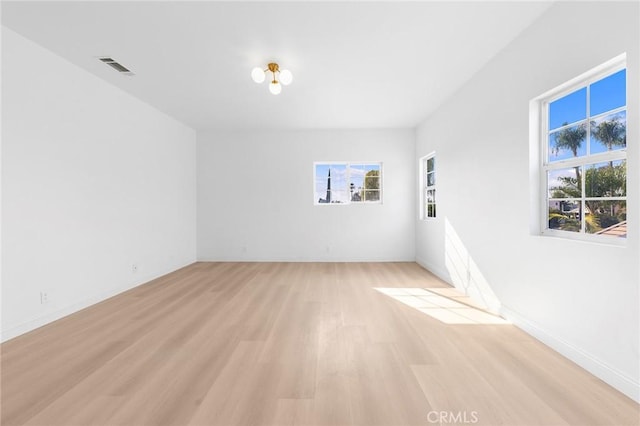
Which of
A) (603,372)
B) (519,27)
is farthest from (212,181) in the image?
(603,372)

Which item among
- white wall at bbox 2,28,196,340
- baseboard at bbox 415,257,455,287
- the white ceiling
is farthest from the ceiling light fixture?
baseboard at bbox 415,257,455,287

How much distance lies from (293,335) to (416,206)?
4.17m

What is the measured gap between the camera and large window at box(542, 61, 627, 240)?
1831mm

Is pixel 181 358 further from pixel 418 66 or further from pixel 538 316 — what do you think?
pixel 418 66

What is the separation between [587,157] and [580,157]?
0.06 meters

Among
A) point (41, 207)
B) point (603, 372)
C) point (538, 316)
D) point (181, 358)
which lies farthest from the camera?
point (41, 207)

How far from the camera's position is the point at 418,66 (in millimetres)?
3150

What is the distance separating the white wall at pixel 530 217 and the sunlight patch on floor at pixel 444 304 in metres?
0.19

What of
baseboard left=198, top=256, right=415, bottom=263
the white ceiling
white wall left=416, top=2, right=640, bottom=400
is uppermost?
the white ceiling

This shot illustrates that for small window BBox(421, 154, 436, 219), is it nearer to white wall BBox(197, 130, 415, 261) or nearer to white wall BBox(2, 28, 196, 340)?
white wall BBox(197, 130, 415, 261)

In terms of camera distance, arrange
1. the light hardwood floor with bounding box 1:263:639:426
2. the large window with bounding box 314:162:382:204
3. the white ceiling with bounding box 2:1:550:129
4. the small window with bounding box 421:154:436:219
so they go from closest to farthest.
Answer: the light hardwood floor with bounding box 1:263:639:426
the white ceiling with bounding box 2:1:550:129
the small window with bounding box 421:154:436:219
the large window with bounding box 314:162:382:204

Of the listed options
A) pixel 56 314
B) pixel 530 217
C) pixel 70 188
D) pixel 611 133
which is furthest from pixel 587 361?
pixel 70 188

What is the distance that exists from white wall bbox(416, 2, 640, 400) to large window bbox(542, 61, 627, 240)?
15cm

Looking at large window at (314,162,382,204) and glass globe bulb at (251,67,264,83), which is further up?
glass globe bulb at (251,67,264,83)
